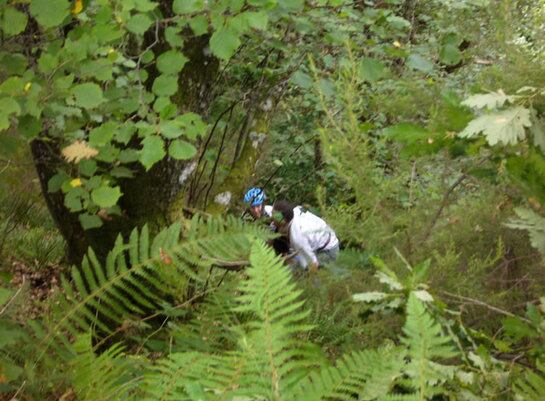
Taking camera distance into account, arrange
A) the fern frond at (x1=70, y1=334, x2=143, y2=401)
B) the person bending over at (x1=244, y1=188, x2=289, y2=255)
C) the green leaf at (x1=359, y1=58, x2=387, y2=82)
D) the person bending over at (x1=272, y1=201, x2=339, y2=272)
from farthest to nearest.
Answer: the person bending over at (x1=244, y1=188, x2=289, y2=255) < the person bending over at (x1=272, y1=201, x2=339, y2=272) < the green leaf at (x1=359, y1=58, x2=387, y2=82) < the fern frond at (x1=70, y1=334, x2=143, y2=401)

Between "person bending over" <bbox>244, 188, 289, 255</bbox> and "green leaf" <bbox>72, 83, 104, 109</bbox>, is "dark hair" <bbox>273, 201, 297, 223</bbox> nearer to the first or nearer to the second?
"person bending over" <bbox>244, 188, 289, 255</bbox>

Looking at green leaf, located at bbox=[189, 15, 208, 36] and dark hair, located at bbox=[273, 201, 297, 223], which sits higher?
green leaf, located at bbox=[189, 15, 208, 36]

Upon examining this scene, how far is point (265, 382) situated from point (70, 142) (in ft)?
4.91

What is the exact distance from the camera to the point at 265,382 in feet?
4.53

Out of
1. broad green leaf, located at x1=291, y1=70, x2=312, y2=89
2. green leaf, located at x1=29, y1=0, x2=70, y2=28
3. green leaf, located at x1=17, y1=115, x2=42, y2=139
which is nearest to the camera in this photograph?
green leaf, located at x1=29, y1=0, x2=70, y2=28

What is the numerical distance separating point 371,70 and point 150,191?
120cm

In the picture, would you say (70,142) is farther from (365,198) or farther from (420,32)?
(420,32)

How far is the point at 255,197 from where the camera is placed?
173 inches

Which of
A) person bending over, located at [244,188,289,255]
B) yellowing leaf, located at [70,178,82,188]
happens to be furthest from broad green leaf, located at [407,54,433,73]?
person bending over, located at [244,188,289,255]

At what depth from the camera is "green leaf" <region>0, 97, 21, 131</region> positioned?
1.85 metres

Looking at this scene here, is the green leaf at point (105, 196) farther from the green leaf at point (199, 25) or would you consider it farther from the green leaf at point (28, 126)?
the green leaf at point (199, 25)

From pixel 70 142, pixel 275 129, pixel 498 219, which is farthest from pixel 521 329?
pixel 275 129

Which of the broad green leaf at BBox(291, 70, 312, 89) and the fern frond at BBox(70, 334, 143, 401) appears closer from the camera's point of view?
the fern frond at BBox(70, 334, 143, 401)

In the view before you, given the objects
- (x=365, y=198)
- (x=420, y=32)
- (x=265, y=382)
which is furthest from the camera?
(x=420, y=32)
